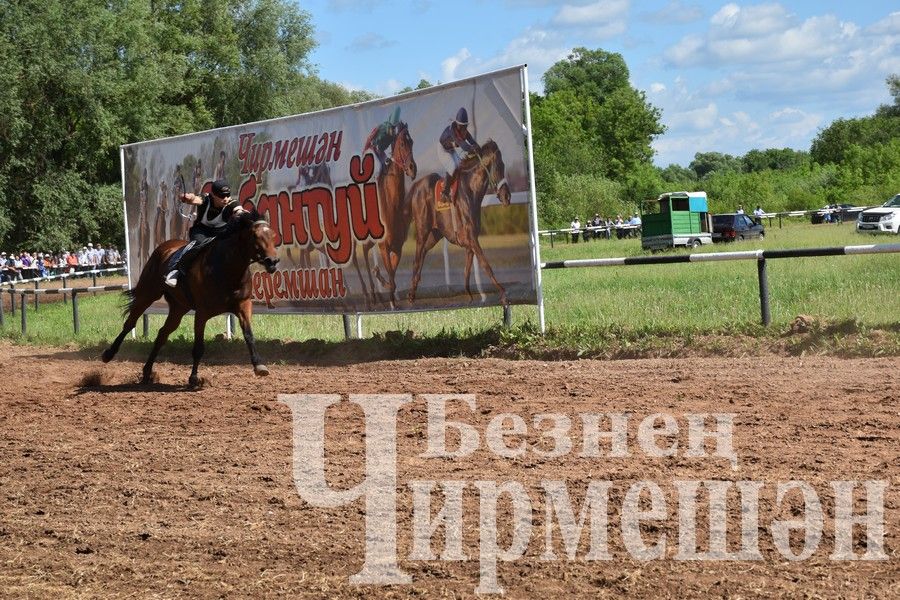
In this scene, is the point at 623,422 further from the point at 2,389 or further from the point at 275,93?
the point at 275,93

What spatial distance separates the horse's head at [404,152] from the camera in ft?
53.0

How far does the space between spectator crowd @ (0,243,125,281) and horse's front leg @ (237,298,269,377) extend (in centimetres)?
3148

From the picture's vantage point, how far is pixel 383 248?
55.0ft

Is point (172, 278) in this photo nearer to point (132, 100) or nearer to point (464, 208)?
point (464, 208)

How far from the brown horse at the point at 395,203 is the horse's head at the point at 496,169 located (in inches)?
57.6

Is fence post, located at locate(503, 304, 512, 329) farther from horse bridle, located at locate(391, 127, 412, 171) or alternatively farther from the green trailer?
the green trailer

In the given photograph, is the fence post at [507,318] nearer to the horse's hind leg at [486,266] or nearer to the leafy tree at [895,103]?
the horse's hind leg at [486,266]

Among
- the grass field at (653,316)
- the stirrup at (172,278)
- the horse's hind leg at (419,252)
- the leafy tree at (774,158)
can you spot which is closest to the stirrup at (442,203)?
the horse's hind leg at (419,252)

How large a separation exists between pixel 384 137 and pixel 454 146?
64.0 inches

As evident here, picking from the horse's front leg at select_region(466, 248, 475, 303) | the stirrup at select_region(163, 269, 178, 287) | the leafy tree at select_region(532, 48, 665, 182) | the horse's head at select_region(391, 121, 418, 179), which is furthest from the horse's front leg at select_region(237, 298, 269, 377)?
the leafy tree at select_region(532, 48, 665, 182)

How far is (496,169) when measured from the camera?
1495cm

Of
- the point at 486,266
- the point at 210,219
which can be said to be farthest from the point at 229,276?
the point at 486,266

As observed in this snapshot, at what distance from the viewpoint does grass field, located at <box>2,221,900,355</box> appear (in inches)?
556

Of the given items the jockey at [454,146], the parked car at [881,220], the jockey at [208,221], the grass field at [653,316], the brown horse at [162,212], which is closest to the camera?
the grass field at [653,316]
